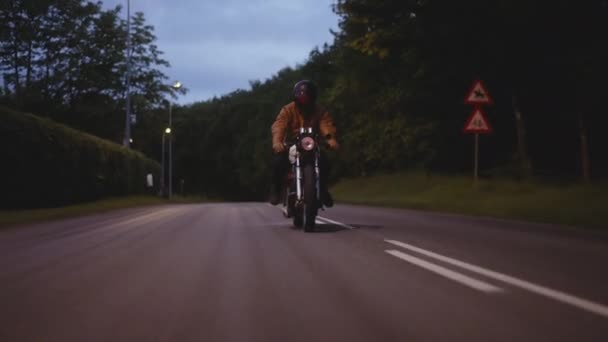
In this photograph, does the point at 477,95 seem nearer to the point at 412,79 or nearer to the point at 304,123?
the point at 304,123

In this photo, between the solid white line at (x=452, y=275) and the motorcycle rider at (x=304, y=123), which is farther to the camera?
the motorcycle rider at (x=304, y=123)

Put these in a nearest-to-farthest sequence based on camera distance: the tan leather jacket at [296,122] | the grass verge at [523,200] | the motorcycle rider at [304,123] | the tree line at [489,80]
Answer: the motorcycle rider at [304,123] < the tan leather jacket at [296,122] < the grass verge at [523,200] < the tree line at [489,80]

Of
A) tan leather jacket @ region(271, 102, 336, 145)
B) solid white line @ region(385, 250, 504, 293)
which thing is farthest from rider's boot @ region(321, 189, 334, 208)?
solid white line @ region(385, 250, 504, 293)

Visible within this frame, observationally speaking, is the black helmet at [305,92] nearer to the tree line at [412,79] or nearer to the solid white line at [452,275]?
the solid white line at [452,275]

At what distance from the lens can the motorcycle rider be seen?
35.2 feet

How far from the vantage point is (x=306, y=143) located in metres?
10.4

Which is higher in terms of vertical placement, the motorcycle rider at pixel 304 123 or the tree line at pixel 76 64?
the tree line at pixel 76 64

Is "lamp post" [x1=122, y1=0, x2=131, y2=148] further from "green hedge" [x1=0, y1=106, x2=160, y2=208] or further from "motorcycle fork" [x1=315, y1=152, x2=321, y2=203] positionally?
"motorcycle fork" [x1=315, y1=152, x2=321, y2=203]

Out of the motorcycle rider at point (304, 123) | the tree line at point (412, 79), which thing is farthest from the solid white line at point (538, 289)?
the tree line at point (412, 79)

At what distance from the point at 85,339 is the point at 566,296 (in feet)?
10.4

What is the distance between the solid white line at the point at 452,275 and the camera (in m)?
5.24

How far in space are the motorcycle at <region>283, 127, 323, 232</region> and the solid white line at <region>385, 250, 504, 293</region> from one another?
9.79ft

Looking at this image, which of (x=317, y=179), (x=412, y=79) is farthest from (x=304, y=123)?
(x=412, y=79)

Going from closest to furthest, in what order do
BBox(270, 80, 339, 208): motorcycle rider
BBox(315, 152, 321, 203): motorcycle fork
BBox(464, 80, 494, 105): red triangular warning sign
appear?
BBox(315, 152, 321, 203): motorcycle fork < BBox(270, 80, 339, 208): motorcycle rider < BBox(464, 80, 494, 105): red triangular warning sign
